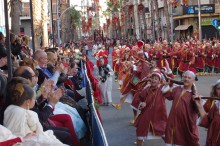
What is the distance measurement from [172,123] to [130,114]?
21.1 ft

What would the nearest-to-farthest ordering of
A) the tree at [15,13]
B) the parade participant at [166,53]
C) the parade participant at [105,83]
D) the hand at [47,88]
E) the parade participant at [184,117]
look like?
the hand at [47,88], the parade participant at [184,117], the tree at [15,13], the parade participant at [105,83], the parade participant at [166,53]

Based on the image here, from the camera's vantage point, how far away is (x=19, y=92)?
18.2ft

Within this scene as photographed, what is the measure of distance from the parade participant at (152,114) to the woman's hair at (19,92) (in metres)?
4.66

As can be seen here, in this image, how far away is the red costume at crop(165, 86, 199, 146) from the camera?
Answer: 850 cm

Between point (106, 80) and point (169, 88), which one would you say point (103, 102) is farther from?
point (169, 88)

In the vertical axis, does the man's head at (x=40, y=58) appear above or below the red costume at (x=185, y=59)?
above

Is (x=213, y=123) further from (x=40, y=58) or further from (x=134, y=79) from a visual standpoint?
(x=134, y=79)

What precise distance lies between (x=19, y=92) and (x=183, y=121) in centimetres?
372

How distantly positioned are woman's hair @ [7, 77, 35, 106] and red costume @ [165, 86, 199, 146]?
3.53 meters

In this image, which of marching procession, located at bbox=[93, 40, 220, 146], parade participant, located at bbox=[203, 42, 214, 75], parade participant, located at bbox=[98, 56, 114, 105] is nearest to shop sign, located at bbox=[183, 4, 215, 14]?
parade participant, located at bbox=[203, 42, 214, 75]

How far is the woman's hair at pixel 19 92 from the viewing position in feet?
18.0

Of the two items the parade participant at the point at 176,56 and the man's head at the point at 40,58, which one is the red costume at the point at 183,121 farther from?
the parade participant at the point at 176,56

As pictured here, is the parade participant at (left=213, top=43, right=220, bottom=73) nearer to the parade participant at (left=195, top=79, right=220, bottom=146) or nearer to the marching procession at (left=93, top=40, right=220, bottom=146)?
the marching procession at (left=93, top=40, right=220, bottom=146)

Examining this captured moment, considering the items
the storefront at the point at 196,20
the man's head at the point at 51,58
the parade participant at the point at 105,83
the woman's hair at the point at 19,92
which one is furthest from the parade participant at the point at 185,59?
the storefront at the point at 196,20
